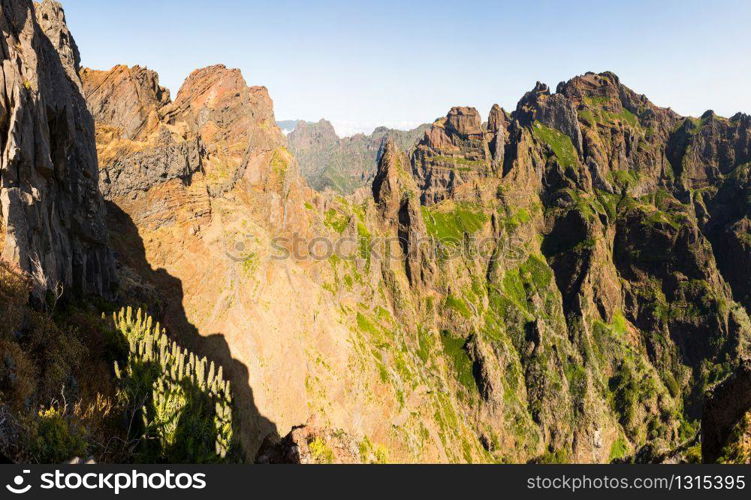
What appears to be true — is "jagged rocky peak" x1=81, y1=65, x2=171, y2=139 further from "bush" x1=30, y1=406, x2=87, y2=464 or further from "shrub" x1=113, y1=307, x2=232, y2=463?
"bush" x1=30, y1=406, x2=87, y2=464

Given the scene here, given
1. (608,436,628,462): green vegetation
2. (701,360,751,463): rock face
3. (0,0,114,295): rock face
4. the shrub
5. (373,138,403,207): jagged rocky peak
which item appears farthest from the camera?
(608,436,628,462): green vegetation

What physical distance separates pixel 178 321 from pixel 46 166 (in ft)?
115

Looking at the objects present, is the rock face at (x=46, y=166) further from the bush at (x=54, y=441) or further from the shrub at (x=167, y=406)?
the bush at (x=54, y=441)

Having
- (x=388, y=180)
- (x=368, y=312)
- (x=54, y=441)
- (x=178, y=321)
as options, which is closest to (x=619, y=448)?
(x=368, y=312)

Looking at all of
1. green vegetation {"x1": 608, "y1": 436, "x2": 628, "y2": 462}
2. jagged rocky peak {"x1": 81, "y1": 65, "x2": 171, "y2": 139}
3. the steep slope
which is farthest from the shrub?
green vegetation {"x1": 608, "y1": 436, "x2": 628, "y2": 462}

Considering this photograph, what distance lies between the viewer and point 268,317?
235 ft

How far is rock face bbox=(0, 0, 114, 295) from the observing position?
24.5m

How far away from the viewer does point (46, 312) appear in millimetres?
25188

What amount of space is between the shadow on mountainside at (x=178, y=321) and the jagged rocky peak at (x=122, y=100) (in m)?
16.2

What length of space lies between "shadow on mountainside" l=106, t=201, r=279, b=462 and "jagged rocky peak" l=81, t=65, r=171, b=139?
16.2 m

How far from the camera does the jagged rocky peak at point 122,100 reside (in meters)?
66.5

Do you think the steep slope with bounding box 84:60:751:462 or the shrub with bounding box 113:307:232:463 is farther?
the steep slope with bounding box 84:60:751:462

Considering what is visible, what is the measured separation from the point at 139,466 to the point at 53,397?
1097 centimetres

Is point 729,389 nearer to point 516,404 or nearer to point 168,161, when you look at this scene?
point 168,161
